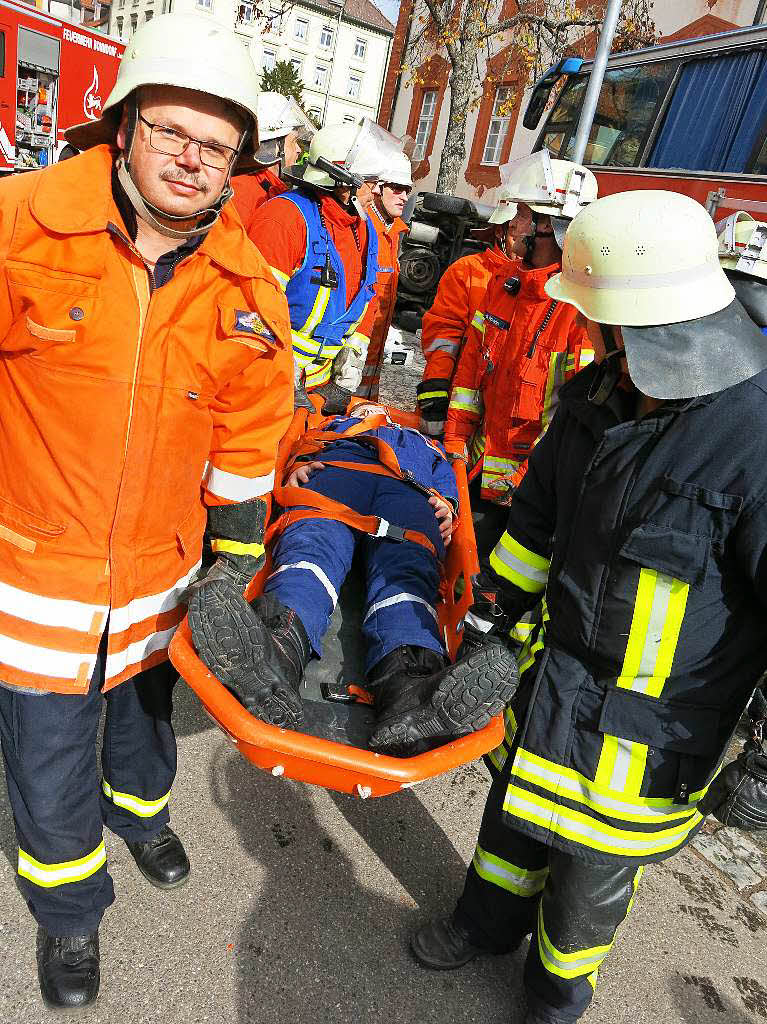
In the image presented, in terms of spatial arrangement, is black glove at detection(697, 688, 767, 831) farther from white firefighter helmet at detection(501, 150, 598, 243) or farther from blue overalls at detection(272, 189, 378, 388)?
blue overalls at detection(272, 189, 378, 388)

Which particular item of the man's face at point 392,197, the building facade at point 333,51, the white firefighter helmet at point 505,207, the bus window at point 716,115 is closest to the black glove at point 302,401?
the man's face at point 392,197

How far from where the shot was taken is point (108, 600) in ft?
5.63

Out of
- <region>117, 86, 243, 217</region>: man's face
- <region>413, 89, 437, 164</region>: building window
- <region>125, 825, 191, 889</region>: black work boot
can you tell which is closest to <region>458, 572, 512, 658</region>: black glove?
<region>125, 825, 191, 889</region>: black work boot

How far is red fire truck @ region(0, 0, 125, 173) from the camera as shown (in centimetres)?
1195

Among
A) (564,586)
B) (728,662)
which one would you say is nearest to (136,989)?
(564,586)

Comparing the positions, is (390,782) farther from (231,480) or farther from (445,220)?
(445,220)

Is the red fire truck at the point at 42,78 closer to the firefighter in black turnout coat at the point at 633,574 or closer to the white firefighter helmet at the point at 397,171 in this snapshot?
the white firefighter helmet at the point at 397,171

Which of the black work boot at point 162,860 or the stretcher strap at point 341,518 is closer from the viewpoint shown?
the black work boot at point 162,860

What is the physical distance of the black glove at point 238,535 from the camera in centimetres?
196

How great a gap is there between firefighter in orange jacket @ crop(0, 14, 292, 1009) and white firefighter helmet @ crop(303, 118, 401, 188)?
1941mm

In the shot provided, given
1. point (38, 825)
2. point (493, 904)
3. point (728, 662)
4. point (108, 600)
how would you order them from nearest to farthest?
point (728, 662) → point (108, 600) → point (38, 825) → point (493, 904)

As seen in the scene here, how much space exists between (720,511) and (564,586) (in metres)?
0.41

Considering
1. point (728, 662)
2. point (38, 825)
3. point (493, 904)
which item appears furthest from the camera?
point (493, 904)

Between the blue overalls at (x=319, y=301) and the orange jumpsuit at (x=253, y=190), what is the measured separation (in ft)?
2.82
